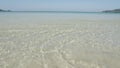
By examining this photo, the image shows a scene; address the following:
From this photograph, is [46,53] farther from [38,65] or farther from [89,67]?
[89,67]

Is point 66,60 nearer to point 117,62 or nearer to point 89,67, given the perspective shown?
point 89,67

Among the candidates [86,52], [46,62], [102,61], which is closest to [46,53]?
[46,62]

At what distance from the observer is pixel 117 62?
4.40 metres

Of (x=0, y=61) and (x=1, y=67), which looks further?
(x=0, y=61)

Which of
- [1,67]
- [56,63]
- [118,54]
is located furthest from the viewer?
[118,54]

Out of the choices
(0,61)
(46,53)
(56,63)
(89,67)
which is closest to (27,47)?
(46,53)

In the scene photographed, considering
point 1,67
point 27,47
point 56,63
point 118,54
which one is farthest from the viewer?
point 27,47

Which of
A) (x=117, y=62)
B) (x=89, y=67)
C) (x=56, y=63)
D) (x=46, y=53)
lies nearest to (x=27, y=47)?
(x=46, y=53)

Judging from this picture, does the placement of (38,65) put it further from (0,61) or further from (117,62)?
(117,62)

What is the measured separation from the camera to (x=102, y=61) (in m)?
4.46

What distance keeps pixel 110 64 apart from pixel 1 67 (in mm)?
2829

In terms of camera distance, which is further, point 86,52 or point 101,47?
point 101,47

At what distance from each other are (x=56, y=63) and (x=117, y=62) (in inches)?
67.3

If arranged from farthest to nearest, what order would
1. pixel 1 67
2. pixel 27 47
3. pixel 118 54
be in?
pixel 27 47, pixel 118 54, pixel 1 67
